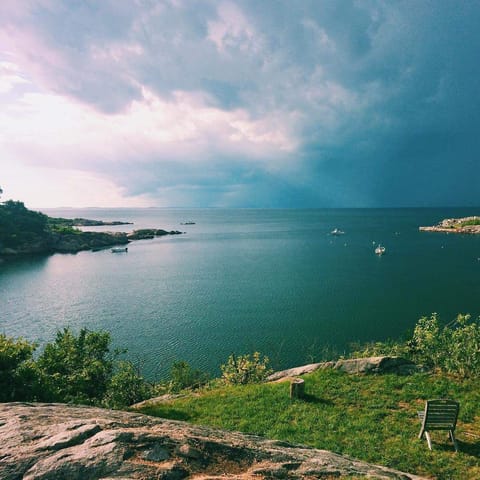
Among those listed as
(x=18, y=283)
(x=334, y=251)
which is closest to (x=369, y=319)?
(x=334, y=251)

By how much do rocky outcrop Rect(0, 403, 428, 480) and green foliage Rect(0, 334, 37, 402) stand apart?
6415mm

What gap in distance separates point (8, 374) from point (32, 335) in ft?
122

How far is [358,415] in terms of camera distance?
14.1m

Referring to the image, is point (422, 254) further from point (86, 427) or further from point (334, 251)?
point (86, 427)

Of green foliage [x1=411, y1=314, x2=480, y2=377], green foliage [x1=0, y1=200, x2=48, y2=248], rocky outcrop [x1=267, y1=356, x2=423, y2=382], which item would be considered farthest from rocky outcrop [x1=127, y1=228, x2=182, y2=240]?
green foliage [x1=411, y1=314, x2=480, y2=377]

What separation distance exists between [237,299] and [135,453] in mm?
53115

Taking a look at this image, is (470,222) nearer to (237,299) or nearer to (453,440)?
(237,299)

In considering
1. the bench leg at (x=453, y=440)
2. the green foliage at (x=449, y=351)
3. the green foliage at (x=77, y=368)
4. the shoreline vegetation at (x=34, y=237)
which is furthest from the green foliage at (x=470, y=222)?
the green foliage at (x=77, y=368)

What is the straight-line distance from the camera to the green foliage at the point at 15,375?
42.9 ft

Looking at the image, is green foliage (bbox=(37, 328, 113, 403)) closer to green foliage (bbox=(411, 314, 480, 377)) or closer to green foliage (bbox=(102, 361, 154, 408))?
green foliage (bbox=(102, 361, 154, 408))

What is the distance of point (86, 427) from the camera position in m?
6.50

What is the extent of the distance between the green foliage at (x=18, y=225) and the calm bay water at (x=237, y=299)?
20.4 metres

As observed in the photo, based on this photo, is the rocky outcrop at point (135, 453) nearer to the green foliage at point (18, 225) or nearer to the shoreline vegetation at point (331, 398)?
the shoreline vegetation at point (331, 398)

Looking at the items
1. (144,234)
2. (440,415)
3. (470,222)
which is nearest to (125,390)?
(440,415)
